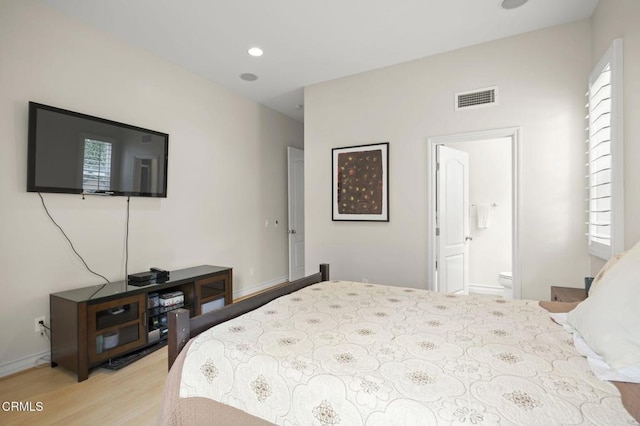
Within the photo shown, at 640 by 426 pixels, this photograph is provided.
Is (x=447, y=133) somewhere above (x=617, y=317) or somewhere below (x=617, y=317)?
above

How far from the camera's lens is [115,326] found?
258 cm

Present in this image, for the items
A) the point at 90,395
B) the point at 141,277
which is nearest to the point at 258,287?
the point at 141,277

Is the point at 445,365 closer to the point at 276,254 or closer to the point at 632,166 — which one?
the point at 632,166

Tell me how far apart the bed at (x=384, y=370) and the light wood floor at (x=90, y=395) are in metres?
0.95

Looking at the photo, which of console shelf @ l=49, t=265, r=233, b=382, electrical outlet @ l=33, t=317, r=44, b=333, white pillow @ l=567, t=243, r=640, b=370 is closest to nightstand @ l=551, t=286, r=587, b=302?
white pillow @ l=567, t=243, r=640, b=370

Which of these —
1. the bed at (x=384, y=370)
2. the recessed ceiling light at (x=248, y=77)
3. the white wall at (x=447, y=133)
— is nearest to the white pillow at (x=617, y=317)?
the bed at (x=384, y=370)

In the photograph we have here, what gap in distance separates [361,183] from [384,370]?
300 cm

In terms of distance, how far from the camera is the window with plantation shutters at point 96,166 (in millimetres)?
2812

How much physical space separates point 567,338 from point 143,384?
8.50ft

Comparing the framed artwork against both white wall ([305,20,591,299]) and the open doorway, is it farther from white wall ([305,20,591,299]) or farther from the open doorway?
the open doorway

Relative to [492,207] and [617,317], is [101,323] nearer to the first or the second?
[617,317]

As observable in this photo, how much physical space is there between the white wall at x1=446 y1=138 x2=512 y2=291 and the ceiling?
1887 mm

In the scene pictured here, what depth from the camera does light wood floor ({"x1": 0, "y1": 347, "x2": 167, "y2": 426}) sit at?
75.9 inches

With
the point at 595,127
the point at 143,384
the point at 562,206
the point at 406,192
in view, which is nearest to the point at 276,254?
the point at 406,192
